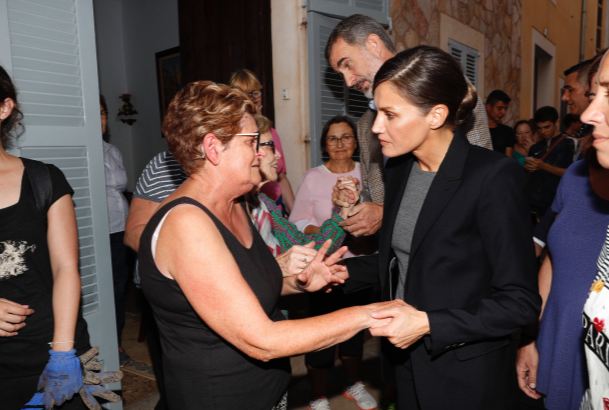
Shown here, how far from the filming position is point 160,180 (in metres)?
2.10

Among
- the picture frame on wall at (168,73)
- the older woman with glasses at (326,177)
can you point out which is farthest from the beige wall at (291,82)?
the picture frame on wall at (168,73)

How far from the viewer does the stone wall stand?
530 cm

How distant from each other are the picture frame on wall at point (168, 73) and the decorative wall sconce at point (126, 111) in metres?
0.63

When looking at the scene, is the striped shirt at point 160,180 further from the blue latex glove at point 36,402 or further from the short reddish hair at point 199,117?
the blue latex glove at point 36,402

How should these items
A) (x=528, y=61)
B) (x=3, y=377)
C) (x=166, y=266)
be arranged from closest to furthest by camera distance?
(x=166, y=266), (x=3, y=377), (x=528, y=61)

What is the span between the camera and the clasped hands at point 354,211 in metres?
2.19

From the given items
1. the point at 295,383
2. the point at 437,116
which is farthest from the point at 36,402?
the point at 295,383

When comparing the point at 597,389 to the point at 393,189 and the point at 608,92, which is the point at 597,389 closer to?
the point at 608,92

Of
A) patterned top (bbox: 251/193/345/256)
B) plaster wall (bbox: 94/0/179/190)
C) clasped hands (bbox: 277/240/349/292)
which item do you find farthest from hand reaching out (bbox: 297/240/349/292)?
plaster wall (bbox: 94/0/179/190)

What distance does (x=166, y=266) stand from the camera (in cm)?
132

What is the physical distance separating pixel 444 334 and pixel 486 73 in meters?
7.11

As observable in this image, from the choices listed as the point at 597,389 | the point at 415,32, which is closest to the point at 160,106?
the point at 415,32

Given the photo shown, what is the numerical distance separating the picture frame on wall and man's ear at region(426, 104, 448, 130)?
6.13 m

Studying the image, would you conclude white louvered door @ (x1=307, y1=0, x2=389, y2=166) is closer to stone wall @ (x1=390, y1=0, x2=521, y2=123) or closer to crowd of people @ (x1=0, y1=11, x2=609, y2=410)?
stone wall @ (x1=390, y1=0, x2=521, y2=123)
